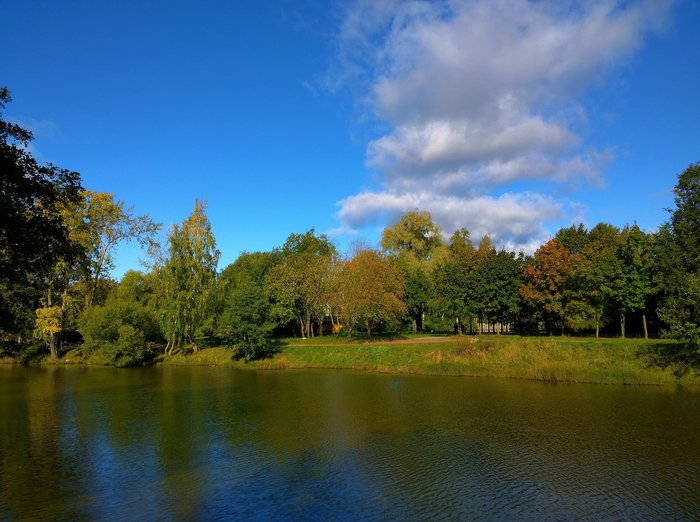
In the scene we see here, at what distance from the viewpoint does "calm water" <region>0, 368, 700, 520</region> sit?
15547 millimetres

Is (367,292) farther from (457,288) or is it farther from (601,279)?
(601,279)

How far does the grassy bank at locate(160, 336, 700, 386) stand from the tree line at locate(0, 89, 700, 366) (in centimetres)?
297

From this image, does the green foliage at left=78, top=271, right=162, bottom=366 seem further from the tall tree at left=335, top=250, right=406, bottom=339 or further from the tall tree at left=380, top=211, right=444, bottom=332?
the tall tree at left=380, top=211, right=444, bottom=332

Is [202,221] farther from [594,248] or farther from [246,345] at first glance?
[594,248]

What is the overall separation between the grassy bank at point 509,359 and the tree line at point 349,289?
9.76 ft

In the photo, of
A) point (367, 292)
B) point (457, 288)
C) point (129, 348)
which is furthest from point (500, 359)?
point (129, 348)

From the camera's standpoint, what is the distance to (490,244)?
76312 mm

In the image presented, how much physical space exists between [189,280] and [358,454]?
139 feet

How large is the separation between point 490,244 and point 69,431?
212 feet

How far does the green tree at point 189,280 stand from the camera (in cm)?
5641

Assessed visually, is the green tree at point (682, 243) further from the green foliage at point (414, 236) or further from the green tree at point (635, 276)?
the green foliage at point (414, 236)

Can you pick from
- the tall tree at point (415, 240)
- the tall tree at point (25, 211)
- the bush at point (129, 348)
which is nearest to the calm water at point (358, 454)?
the tall tree at point (25, 211)

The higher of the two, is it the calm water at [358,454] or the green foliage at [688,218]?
the green foliage at [688,218]

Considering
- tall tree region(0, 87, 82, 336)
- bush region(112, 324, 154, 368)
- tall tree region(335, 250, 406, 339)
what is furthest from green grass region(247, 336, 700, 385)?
tall tree region(0, 87, 82, 336)
